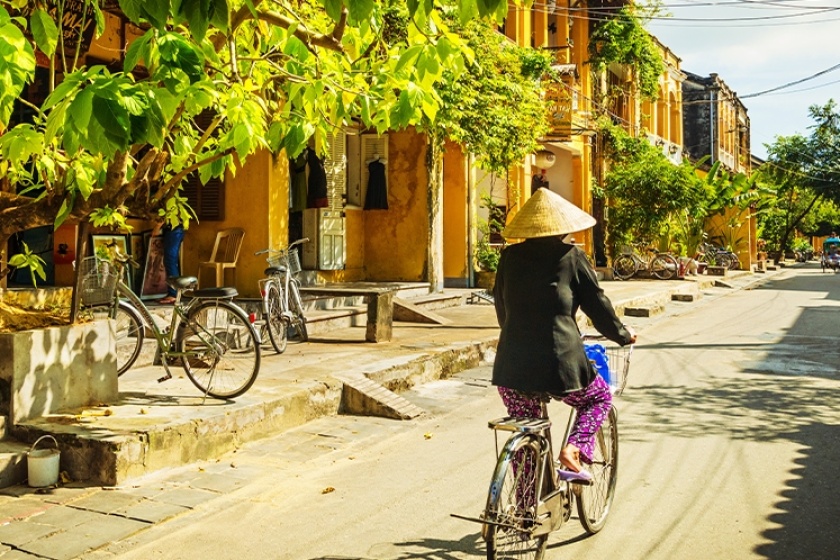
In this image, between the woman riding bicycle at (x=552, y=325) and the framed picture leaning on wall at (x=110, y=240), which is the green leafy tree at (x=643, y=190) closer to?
the framed picture leaning on wall at (x=110, y=240)

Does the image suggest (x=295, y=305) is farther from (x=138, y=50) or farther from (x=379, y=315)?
(x=138, y=50)

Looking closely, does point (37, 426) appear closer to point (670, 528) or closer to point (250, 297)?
point (670, 528)

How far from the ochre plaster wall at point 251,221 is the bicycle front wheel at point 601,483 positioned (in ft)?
28.1

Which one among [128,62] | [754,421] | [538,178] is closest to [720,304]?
[538,178]

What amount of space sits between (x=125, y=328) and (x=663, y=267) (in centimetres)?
2148

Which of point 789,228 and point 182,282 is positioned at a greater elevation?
point 789,228

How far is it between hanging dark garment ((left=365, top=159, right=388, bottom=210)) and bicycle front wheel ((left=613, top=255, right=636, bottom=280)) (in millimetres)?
12329

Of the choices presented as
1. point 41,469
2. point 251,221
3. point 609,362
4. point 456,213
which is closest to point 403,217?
point 456,213

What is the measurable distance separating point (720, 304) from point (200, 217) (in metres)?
13.1

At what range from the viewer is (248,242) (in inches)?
498

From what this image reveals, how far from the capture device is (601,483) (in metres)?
4.60

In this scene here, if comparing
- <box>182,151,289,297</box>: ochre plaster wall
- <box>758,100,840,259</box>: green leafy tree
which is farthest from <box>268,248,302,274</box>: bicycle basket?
<box>758,100,840,259</box>: green leafy tree

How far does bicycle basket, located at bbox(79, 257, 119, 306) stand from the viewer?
24.3 ft

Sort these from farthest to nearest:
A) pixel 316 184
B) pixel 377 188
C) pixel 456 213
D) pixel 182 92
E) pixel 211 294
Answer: pixel 456 213 → pixel 377 188 → pixel 316 184 → pixel 211 294 → pixel 182 92
